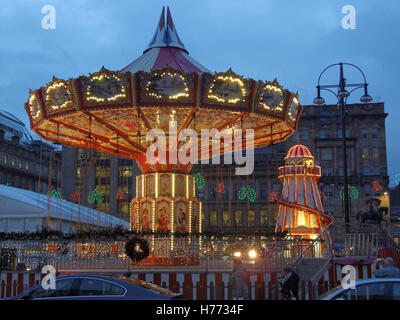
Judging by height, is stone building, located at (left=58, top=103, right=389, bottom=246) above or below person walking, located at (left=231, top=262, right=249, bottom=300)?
above

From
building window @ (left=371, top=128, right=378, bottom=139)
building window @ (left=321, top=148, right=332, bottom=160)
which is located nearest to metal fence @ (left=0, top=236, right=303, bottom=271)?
building window @ (left=321, top=148, right=332, bottom=160)

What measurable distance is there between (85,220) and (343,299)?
28.5 meters

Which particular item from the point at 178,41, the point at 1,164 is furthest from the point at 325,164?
the point at 178,41

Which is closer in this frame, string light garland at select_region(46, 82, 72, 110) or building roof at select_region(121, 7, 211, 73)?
string light garland at select_region(46, 82, 72, 110)

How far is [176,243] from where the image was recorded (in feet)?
54.8

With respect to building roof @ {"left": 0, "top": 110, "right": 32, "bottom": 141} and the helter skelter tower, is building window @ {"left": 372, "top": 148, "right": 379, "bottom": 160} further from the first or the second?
building roof @ {"left": 0, "top": 110, "right": 32, "bottom": 141}

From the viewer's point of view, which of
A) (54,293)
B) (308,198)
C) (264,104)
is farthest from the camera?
(308,198)

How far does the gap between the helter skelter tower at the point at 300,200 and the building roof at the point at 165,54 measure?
33.4 feet

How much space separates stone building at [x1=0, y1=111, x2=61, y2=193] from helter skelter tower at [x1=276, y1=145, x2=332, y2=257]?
3895 centimetres

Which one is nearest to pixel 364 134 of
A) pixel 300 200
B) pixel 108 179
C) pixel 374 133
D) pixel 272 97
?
pixel 374 133

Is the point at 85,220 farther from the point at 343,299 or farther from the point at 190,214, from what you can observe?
the point at 343,299

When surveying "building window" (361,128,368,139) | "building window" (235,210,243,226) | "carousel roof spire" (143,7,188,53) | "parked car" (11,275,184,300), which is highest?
"building window" (361,128,368,139)

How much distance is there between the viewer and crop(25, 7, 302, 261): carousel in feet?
54.4

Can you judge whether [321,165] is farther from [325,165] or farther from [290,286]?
[290,286]
